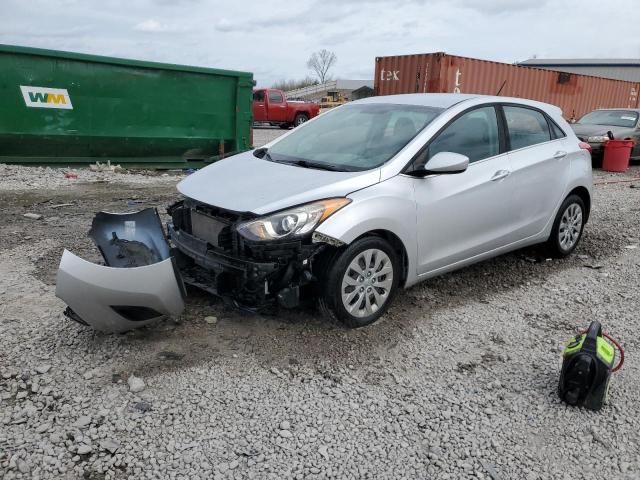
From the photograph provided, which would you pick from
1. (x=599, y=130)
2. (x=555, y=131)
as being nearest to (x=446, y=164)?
(x=555, y=131)

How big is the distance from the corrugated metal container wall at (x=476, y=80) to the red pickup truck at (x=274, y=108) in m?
8.49

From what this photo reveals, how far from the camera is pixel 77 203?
286 inches

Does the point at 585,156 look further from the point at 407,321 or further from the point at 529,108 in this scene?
the point at 407,321

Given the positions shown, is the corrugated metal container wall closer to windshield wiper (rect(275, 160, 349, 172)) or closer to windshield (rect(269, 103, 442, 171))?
windshield (rect(269, 103, 442, 171))

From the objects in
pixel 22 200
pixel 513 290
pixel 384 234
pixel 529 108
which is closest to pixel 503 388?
pixel 384 234

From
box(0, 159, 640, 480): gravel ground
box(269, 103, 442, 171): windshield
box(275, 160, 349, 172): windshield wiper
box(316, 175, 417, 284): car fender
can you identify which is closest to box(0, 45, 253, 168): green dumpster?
box(0, 159, 640, 480): gravel ground

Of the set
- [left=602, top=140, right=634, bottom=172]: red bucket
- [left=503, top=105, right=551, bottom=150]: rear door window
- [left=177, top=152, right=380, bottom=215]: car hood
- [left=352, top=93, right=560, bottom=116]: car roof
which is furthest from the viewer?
[left=602, top=140, right=634, bottom=172]: red bucket

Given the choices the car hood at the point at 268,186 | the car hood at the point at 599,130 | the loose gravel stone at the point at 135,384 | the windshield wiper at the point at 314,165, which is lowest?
the loose gravel stone at the point at 135,384

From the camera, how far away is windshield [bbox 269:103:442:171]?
401 cm

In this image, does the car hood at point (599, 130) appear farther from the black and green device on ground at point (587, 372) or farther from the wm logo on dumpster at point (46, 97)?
Answer: the black and green device on ground at point (587, 372)

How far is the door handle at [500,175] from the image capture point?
14.5 feet

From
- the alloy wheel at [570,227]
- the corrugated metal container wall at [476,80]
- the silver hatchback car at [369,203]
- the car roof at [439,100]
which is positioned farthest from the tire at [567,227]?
the corrugated metal container wall at [476,80]

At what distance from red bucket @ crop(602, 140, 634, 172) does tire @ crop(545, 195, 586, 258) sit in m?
7.78

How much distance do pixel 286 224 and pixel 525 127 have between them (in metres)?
2.77
